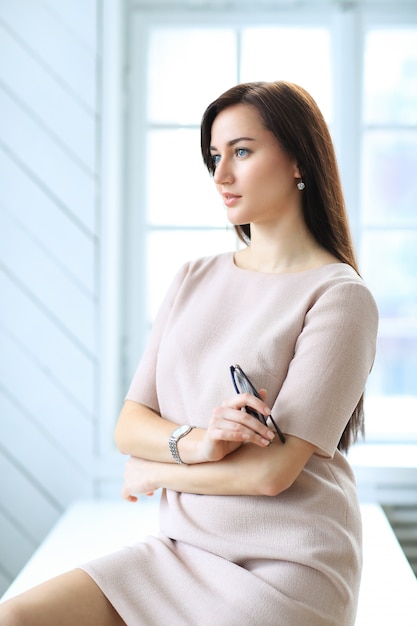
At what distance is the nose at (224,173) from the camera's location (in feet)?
5.12

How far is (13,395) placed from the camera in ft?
8.63

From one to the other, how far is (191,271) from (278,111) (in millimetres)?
404

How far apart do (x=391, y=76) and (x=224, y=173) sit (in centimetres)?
138

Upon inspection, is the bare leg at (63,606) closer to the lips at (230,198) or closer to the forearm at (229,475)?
the forearm at (229,475)


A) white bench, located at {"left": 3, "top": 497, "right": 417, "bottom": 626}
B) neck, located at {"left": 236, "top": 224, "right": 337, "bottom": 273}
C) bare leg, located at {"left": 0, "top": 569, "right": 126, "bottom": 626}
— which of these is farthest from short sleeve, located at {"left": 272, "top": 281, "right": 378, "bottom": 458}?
white bench, located at {"left": 3, "top": 497, "right": 417, "bottom": 626}

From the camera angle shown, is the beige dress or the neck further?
the neck

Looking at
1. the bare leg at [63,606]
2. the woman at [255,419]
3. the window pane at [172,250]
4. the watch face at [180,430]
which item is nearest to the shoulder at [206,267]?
the woman at [255,419]

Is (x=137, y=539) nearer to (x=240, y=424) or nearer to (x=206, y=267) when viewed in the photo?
(x=206, y=267)

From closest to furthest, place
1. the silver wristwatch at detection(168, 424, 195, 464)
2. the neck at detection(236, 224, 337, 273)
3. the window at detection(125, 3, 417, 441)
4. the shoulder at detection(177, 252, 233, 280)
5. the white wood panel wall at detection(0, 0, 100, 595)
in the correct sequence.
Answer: the silver wristwatch at detection(168, 424, 195, 464) < the neck at detection(236, 224, 337, 273) < the shoulder at detection(177, 252, 233, 280) < the white wood panel wall at detection(0, 0, 100, 595) < the window at detection(125, 3, 417, 441)

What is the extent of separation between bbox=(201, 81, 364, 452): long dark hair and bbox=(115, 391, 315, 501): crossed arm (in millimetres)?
296

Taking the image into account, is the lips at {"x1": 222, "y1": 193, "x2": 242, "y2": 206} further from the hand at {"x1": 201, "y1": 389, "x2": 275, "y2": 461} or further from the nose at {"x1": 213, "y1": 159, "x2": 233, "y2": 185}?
the hand at {"x1": 201, "y1": 389, "x2": 275, "y2": 461}

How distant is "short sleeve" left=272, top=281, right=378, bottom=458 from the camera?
138 centimetres

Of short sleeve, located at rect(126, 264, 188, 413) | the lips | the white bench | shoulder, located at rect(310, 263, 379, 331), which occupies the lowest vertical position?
the white bench

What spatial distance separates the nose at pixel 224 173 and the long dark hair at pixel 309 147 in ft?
0.35
